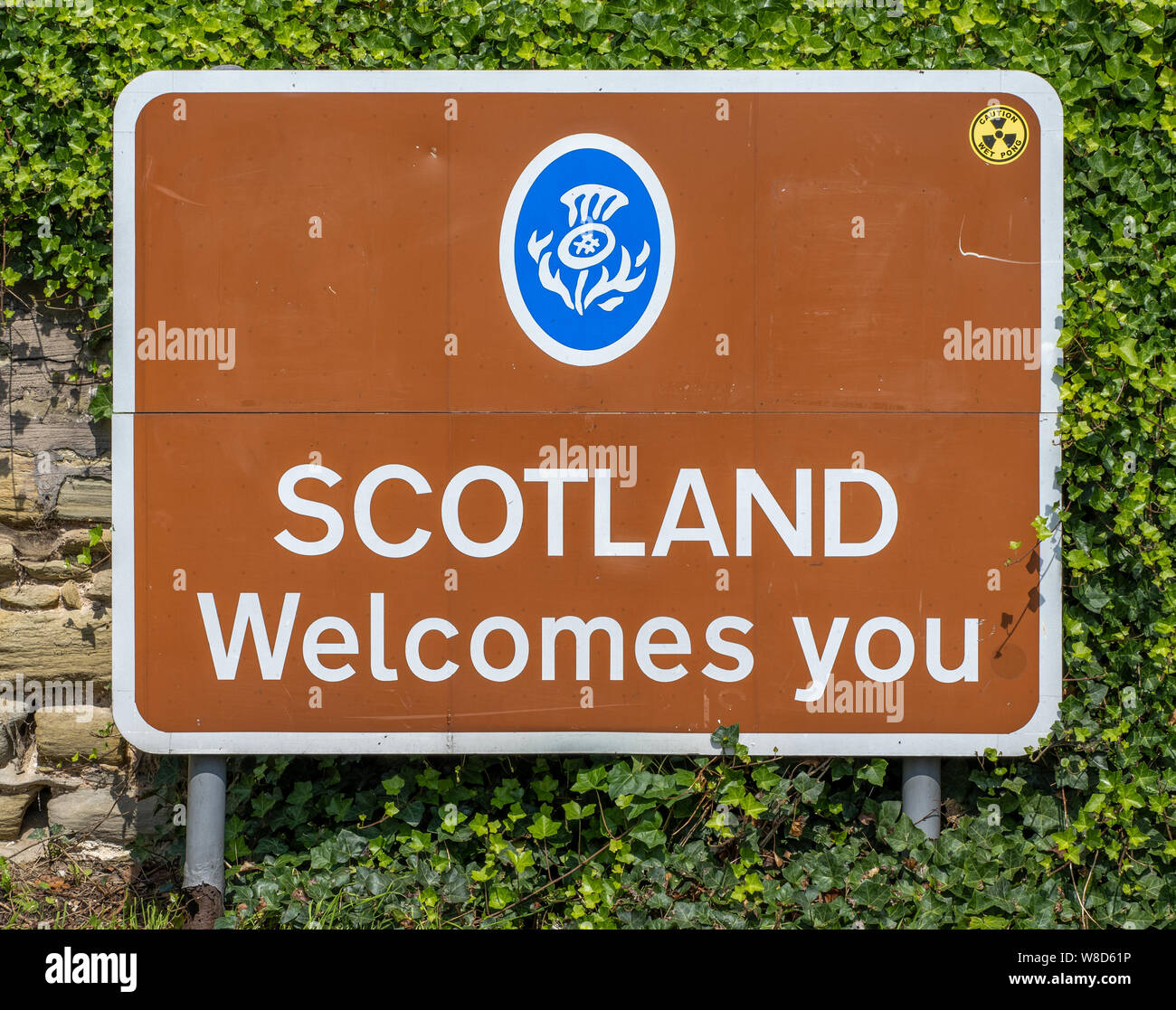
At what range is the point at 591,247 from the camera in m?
2.92

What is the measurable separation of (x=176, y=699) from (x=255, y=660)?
329 mm

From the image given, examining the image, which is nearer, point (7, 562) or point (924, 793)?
point (924, 793)

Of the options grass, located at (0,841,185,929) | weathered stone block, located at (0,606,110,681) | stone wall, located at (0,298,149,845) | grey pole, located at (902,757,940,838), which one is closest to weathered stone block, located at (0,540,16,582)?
stone wall, located at (0,298,149,845)

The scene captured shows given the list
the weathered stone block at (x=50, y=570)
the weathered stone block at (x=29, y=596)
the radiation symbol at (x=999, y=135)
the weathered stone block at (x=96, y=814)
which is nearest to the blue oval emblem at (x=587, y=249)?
the radiation symbol at (x=999, y=135)

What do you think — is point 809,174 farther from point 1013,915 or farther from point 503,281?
point 1013,915

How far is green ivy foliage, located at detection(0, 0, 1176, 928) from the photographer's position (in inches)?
118

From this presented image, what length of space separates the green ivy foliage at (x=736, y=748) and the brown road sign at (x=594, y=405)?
0.29m

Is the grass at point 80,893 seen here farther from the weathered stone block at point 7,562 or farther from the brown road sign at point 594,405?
the weathered stone block at point 7,562

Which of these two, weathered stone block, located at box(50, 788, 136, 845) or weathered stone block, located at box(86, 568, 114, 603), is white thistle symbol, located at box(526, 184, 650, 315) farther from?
weathered stone block, located at box(50, 788, 136, 845)

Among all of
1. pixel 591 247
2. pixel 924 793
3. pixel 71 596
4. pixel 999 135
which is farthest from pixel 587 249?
pixel 71 596

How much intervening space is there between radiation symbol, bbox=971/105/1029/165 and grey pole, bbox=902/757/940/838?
7.35 ft

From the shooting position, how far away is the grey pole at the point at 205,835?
3.04m

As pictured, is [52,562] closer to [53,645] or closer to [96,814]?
[53,645]

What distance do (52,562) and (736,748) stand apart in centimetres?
294
